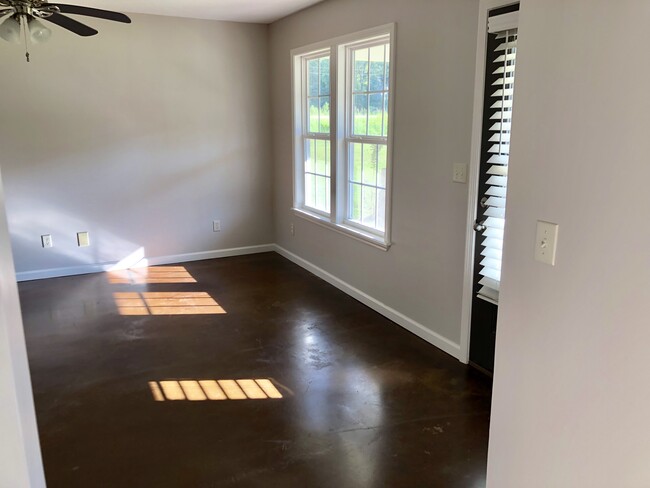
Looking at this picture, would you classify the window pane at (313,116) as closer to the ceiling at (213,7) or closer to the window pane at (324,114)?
the window pane at (324,114)

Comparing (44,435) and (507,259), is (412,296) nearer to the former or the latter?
(507,259)

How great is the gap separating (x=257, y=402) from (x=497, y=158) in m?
1.82

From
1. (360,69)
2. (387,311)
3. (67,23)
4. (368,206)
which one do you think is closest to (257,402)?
(387,311)

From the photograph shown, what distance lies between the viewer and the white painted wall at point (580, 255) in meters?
1.24

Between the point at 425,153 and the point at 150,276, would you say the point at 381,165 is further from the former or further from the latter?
the point at 150,276

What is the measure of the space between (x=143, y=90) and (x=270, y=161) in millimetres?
1481

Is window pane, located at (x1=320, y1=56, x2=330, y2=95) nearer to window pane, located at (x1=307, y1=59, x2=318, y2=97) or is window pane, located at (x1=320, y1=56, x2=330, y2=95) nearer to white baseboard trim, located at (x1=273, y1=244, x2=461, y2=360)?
window pane, located at (x1=307, y1=59, x2=318, y2=97)

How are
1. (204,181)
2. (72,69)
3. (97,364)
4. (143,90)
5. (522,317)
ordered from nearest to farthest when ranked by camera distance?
(522,317) < (97,364) < (72,69) < (143,90) < (204,181)

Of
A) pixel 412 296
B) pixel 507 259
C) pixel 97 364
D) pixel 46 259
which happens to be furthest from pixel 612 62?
pixel 46 259

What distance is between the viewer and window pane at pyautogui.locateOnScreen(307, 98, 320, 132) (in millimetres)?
4794

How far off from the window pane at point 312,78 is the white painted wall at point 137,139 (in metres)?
0.83

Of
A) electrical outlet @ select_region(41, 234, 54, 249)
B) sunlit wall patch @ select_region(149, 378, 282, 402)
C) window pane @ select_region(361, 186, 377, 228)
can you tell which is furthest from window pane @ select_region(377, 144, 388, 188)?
electrical outlet @ select_region(41, 234, 54, 249)

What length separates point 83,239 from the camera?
504 cm

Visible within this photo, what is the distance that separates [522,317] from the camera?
1591 mm
